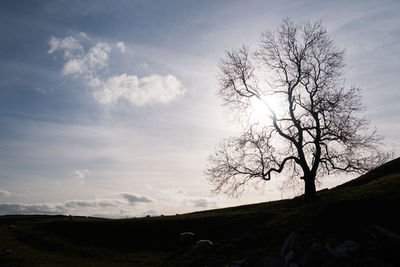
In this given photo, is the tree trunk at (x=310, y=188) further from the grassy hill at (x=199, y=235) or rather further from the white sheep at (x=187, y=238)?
the white sheep at (x=187, y=238)

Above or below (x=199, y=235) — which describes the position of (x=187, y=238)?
below

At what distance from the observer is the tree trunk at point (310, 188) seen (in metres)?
37.2

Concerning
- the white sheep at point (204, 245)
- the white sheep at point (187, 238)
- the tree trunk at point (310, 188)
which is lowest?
the white sheep at point (204, 245)

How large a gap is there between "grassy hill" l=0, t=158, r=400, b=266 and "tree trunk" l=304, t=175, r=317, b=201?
273 centimetres

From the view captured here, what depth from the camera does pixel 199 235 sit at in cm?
3547

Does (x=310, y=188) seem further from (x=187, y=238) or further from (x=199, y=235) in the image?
(x=187, y=238)

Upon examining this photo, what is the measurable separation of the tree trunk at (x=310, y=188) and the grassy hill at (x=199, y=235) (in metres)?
2.73

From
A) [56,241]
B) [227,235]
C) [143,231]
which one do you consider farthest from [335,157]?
[56,241]

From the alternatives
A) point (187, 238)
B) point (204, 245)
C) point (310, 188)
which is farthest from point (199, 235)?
point (310, 188)

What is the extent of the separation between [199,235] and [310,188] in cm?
1452

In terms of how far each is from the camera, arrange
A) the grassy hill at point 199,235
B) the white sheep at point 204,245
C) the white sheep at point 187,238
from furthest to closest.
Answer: the white sheep at point 187,238, the white sheep at point 204,245, the grassy hill at point 199,235

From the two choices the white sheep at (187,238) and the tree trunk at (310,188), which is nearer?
the white sheep at (187,238)

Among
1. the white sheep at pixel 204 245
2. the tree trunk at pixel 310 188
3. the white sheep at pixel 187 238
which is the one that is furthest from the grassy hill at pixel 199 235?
the tree trunk at pixel 310 188

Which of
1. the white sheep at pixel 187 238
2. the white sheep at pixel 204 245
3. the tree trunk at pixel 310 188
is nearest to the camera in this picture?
the white sheep at pixel 204 245
